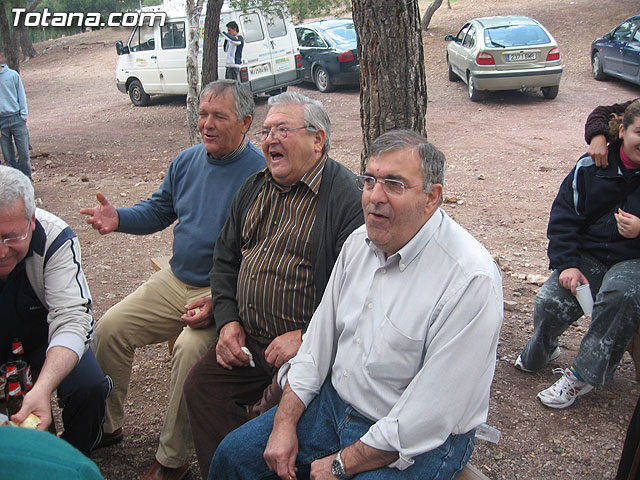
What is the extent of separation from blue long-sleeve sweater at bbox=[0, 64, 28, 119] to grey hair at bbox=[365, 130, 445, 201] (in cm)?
761

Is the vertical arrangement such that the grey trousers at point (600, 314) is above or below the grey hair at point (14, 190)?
below

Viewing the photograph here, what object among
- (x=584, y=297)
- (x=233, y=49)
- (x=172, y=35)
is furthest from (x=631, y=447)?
(x=172, y=35)

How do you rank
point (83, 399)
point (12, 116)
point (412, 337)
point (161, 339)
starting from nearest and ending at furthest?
point (412, 337) → point (83, 399) → point (161, 339) → point (12, 116)

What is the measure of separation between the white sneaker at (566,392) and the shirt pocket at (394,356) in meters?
1.52

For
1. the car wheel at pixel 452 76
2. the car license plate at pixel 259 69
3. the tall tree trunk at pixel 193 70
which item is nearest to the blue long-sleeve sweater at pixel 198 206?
the tall tree trunk at pixel 193 70

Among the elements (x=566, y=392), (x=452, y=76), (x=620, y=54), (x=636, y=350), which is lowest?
(x=566, y=392)

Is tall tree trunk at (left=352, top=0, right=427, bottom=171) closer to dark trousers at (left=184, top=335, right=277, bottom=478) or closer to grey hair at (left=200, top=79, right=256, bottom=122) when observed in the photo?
grey hair at (left=200, top=79, right=256, bottom=122)

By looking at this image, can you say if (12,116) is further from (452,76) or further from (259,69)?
(452,76)

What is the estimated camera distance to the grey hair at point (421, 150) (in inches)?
89.8

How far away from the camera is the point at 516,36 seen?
1300 centimetres

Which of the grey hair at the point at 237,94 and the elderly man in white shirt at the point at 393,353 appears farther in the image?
the grey hair at the point at 237,94

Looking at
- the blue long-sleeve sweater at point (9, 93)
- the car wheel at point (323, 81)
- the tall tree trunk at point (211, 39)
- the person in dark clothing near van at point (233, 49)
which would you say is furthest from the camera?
the car wheel at point (323, 81)

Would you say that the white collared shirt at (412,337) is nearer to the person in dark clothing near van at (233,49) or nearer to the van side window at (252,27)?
the person in dark clothing near van at (233,49)

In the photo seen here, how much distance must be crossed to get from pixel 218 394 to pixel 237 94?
1.68 meters
